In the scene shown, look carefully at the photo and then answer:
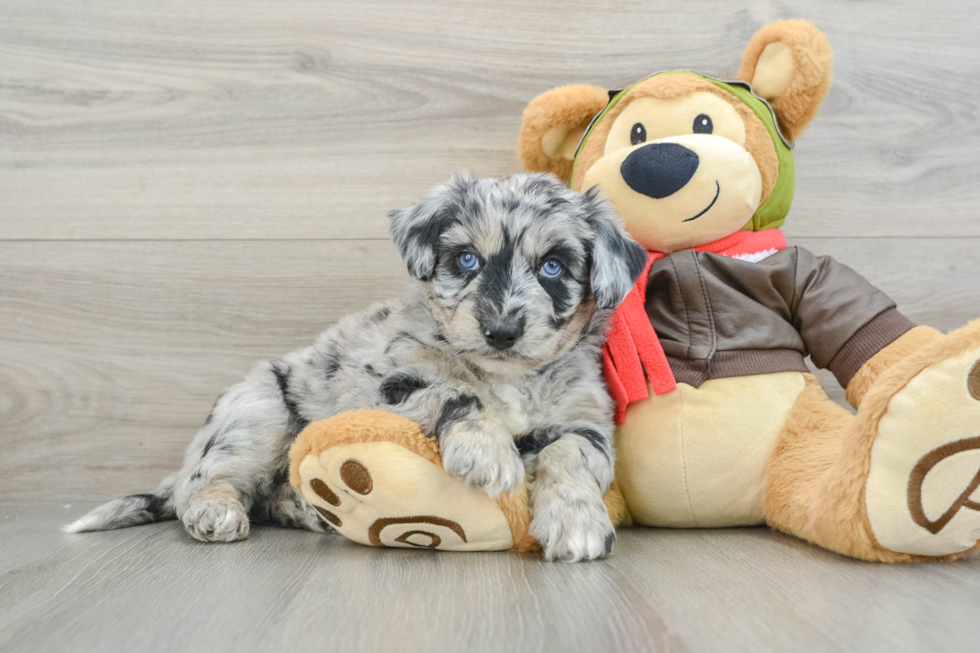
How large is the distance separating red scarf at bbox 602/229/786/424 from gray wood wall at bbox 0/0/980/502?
26.1 inches

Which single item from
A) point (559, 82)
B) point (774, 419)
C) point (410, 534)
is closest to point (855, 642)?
point (774, 419)

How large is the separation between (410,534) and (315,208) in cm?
134

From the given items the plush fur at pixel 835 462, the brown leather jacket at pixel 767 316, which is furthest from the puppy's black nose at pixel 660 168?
the plush fur at pixel 835 462

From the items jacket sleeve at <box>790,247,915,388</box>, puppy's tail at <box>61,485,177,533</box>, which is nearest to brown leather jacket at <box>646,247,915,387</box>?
jacket sleeve at <box>790,247,915,388</box>

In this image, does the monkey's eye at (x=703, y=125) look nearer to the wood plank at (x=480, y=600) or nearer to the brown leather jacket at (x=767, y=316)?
the brown leather jacket at (x=767, y=316)

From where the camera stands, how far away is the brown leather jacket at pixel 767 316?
5.96 ft

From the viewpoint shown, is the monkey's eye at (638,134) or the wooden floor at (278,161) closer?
the monkey's eye at (638,134)

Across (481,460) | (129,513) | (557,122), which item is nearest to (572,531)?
(481,460)

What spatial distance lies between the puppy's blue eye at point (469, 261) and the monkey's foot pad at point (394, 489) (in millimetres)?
413

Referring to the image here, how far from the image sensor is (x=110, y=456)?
2.48 metres

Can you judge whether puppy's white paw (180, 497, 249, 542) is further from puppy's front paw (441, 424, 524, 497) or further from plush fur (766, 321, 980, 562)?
plush fur (766, 321, 980, 562)

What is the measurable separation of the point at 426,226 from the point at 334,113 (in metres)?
Result: 0.96

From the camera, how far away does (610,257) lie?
172cm

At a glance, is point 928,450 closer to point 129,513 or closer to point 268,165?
point 129,513
